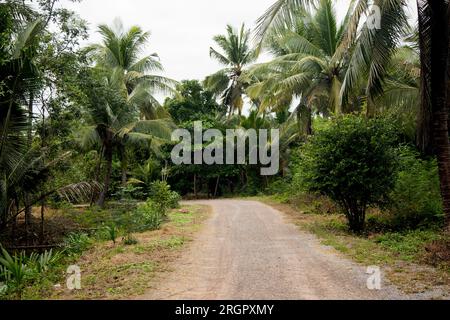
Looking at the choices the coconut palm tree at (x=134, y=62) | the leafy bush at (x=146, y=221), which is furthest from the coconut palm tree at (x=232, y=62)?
the leafy bush at (x=146, y=221)

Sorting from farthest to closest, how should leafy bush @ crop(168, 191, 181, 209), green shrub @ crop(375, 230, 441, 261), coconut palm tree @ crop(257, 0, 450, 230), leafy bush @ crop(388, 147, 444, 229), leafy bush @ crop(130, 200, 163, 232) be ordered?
leafy bush @ crop(168, 191, 181, 209)
leafy bush @ crop(130, 200, 163, 232)
leafy bush @ crop(388, 147, 444, 229)
coconut palm tree @ crop(257, 0, 450, 230)
green shrub @ crop(375, 230, 441, 261)

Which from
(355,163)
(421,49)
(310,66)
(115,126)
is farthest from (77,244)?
(310,66)

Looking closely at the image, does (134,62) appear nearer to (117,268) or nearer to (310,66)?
(310,66)

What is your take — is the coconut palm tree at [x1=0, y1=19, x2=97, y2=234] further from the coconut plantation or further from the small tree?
the small tree

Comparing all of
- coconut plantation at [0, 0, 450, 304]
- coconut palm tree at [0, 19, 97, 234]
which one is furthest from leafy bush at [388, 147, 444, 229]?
coconut palm tree at [0, 19, 97, 234]

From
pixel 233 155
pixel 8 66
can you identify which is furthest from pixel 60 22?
pixel 233 155

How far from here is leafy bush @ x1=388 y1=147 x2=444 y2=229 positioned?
32.8 ft

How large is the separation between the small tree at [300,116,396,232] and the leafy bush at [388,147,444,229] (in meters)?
0.62

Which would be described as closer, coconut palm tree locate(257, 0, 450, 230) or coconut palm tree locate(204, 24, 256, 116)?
coconut palm tree locate(257, 0, 450, 230)

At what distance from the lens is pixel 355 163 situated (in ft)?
32.1

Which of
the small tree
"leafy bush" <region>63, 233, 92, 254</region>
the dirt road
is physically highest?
the small tree

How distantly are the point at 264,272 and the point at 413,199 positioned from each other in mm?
5910

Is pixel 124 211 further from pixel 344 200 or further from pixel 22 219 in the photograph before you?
pixel 344 200

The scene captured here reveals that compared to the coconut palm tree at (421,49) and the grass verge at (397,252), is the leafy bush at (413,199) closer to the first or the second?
the grass verge at (397,252)
